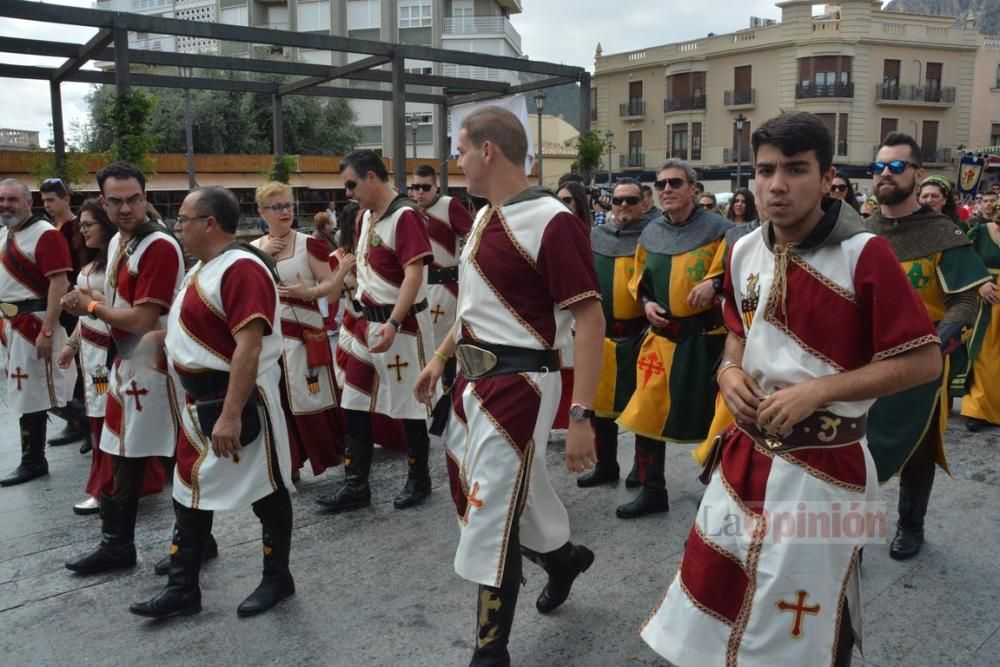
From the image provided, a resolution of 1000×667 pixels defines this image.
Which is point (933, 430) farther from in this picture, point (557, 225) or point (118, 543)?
point (118, 543)

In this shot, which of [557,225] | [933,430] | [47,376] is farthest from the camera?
[47,376]

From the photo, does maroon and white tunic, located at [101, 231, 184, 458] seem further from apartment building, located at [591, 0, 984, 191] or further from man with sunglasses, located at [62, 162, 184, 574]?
apartment building, located at [591, 0, 984, 191]

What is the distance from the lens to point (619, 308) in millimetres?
4957

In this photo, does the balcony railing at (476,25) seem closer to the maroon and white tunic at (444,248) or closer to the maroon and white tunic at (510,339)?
the maroon and white tunic at (444,248)

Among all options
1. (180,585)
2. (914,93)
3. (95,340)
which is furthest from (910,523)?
(914,93)

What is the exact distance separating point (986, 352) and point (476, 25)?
39212mm

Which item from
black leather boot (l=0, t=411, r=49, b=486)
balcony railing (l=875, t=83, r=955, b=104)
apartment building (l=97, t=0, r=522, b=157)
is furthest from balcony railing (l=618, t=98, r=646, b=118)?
black leather boot (l=0, t=411, r=49, b=486)

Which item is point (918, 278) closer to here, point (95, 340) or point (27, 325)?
point (95, 340)

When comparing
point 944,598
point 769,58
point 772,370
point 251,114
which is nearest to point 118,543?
point 772,370

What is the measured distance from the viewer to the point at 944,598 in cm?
348

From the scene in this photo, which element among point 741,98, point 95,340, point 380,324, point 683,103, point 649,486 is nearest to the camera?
point 95,340

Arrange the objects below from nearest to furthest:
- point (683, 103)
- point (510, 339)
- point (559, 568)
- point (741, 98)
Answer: point (510, 339) → point (559, 568) → point (741, 98) → point (683, 103)

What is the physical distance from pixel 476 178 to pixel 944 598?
2692mm

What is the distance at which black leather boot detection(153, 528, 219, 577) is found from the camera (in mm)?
3838
